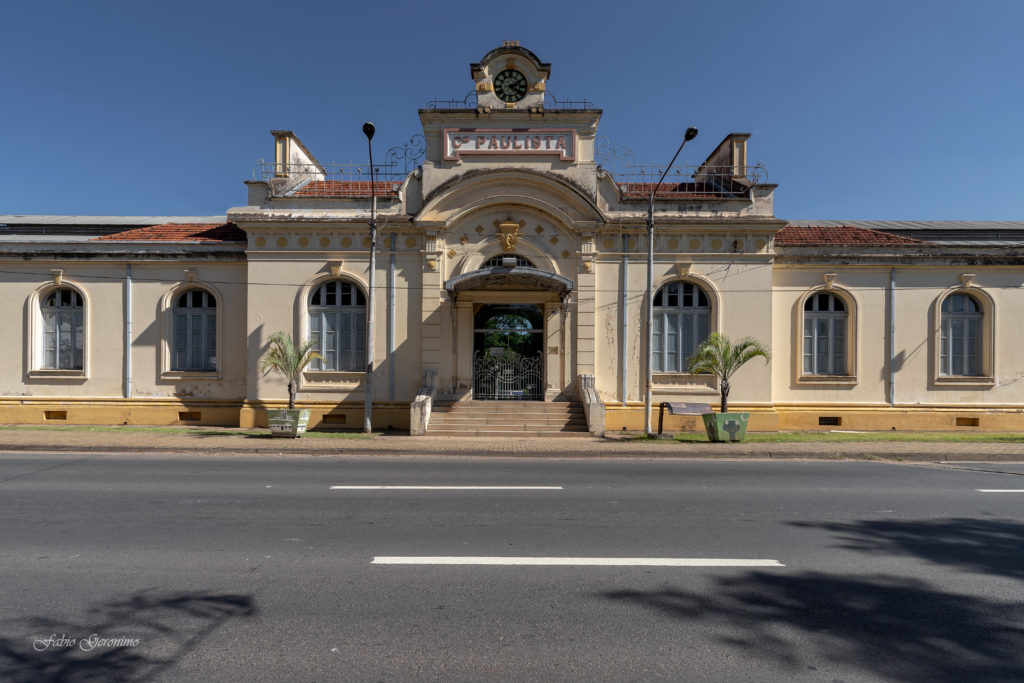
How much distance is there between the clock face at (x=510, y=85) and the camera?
16797 millimetres

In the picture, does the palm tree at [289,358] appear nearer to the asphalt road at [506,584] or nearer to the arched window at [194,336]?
the arched window at [194,336]

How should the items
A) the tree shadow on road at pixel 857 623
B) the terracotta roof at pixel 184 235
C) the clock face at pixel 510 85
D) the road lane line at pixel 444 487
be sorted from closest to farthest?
1. the tree shadow on road at pixel 857 623
2. the road lane line at pixel 444 487
3. the clock face at pixel 510 85
4. the terracotta roof at pixel 184 235

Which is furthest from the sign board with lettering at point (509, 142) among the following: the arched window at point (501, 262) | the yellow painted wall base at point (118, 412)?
the yellow painted wall base at point (118, 412)

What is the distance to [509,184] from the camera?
653 inches

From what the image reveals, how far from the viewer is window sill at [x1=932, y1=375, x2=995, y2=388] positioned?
17078 mm

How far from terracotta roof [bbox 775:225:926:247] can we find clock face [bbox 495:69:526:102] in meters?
8.97

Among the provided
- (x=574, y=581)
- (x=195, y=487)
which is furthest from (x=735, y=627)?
(x=195, y=487)

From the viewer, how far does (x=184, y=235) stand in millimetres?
18328

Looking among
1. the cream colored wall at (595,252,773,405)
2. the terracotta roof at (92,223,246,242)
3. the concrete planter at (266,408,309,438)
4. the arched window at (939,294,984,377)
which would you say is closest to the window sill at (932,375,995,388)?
the arched window at (939,294,984,377)

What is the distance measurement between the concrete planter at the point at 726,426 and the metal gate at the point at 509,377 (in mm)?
4893

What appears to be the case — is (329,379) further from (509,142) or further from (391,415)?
(509,142)

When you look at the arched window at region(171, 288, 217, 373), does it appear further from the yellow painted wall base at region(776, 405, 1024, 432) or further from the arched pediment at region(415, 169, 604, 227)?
the yellow painted wall base at region(776, 405, 1024, 432)

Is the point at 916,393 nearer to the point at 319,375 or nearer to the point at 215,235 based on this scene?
the point at 319,375

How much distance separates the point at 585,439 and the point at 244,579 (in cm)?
1064
